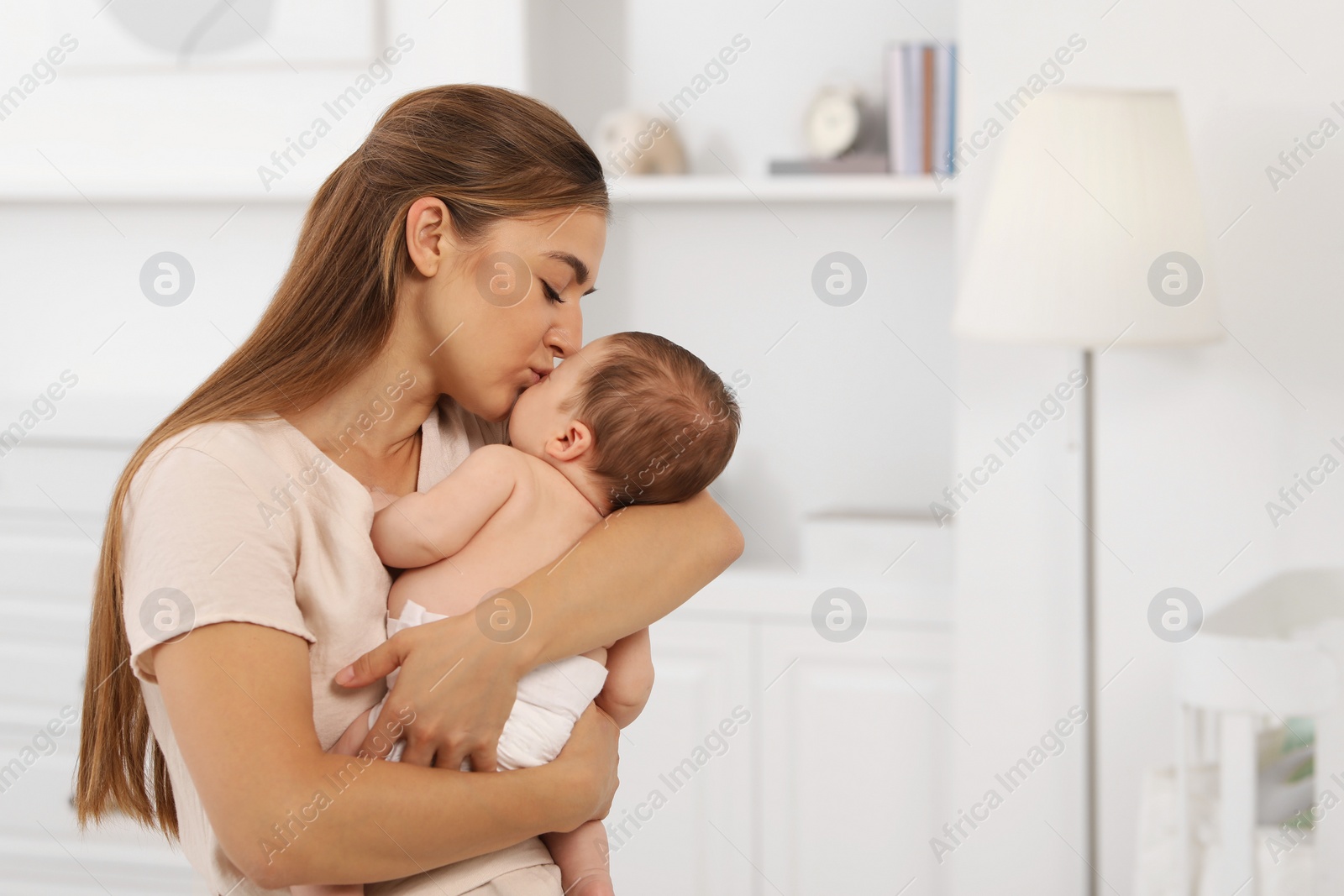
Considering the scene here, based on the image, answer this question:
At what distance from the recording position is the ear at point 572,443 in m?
1.04

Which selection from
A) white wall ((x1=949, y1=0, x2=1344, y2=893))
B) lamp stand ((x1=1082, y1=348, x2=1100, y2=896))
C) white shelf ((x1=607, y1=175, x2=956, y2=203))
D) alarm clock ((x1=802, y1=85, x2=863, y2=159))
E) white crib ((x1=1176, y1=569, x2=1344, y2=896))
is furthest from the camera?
alarm clock ((x1=802, y1=85, x2=863, y2=159))

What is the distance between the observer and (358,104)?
2465 millimetres

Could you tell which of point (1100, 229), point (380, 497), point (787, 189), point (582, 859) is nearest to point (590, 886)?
point (582, 859)

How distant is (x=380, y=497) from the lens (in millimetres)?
1013

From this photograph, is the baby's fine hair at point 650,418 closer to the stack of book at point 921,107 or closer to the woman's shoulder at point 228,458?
the woman's shoulder at point 228,458

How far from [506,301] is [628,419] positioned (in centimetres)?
15

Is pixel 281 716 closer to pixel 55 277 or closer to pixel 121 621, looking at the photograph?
pixel 121 621

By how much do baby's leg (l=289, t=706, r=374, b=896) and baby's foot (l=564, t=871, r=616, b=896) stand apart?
0.62ft

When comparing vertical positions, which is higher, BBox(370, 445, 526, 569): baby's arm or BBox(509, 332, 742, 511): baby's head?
BBox(509, 332, 742, 511): baby's head

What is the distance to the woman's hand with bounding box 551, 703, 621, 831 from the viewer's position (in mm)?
→ 926

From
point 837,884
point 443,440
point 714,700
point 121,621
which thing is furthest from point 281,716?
point 837,884

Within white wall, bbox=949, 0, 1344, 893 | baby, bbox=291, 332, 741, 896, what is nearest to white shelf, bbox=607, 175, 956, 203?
white wall, bbox=949, 0, 1344, 893

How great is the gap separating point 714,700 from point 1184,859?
0.95m

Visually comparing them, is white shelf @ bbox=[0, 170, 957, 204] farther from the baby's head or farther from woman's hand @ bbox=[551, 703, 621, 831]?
woman's hand @ bbox=[551, 703, 621, 831]
